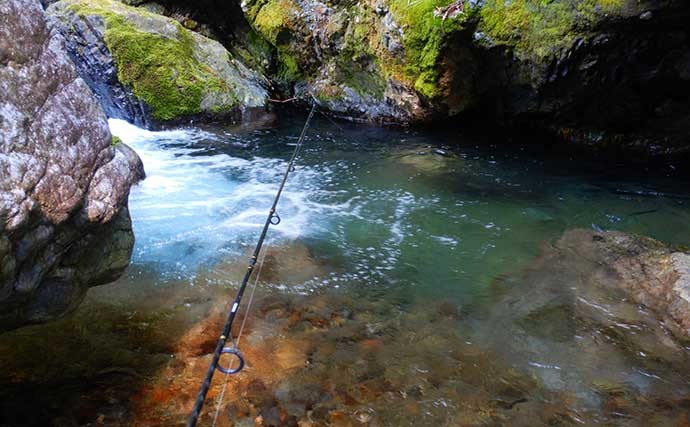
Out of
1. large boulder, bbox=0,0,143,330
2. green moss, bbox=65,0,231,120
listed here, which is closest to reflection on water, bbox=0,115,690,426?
large boulder, bbox=0,0,143,330

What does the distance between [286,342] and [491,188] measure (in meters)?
4.89

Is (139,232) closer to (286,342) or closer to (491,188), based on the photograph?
(286,342)

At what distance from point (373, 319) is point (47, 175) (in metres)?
2.77

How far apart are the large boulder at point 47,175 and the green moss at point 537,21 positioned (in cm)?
704

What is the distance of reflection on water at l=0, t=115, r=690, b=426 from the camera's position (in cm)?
309

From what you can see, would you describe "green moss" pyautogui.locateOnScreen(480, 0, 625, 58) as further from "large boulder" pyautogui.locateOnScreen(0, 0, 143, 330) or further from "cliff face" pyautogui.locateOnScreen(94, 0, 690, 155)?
"large boulder" pyautogui.locateOnScreen(0, 0, 143, 330)

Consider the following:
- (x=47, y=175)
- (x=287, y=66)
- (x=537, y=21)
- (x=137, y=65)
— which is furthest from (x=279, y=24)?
(x=47, y=175)

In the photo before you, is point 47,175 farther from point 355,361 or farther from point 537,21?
point 537,21

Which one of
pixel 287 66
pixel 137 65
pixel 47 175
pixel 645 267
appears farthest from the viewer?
pixel 287 66

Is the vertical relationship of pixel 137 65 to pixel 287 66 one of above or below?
above

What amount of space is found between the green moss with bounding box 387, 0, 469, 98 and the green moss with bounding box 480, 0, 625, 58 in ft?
1.80

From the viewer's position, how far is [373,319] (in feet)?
13.4

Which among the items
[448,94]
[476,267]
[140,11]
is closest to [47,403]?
[476,267]

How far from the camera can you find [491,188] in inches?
289
